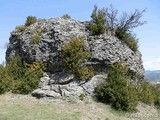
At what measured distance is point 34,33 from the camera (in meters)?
22.1

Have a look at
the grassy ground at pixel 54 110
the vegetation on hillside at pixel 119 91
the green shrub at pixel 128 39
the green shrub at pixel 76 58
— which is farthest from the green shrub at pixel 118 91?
the green shrub at pixel 128 39

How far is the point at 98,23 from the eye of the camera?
2134 cm

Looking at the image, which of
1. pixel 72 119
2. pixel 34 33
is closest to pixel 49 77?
pixel 34 33

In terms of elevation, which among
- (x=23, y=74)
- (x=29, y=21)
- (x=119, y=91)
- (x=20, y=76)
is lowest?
(x=119, y=91)

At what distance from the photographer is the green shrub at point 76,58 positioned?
19.7 m

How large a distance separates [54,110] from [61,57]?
5157 millimetres

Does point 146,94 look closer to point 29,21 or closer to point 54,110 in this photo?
point 54,110

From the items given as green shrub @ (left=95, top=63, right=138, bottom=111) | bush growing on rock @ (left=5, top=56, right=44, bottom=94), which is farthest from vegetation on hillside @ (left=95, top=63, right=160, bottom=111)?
bush growing on rock @ (left=5, top=56, right=44, bottom=94)

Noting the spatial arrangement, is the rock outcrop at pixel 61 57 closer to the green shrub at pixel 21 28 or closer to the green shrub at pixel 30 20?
the green shrub at pixel 21 28

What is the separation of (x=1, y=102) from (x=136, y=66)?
1016 centimetres

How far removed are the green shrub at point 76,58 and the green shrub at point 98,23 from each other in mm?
2035

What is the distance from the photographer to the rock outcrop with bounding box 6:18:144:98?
19359 mm

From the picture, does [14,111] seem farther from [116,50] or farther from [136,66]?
[136,66]

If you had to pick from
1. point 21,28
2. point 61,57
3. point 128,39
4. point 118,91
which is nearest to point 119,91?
point 118,91
